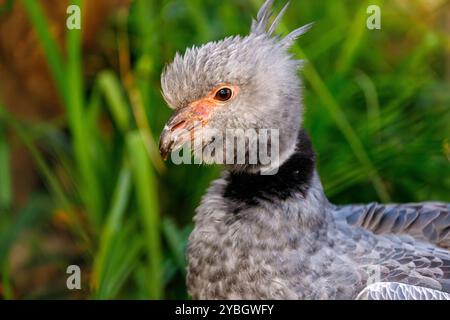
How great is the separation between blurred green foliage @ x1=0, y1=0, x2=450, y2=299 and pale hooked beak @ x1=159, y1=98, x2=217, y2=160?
2.34 feet

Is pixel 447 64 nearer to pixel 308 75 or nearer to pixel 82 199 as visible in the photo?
pixel 308 75

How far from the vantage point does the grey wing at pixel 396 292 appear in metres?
1.93

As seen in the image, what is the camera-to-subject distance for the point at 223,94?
1.99 meters

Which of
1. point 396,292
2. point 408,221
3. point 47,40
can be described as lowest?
point 396,292

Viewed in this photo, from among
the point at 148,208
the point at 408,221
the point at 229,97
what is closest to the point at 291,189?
the point at 229,97

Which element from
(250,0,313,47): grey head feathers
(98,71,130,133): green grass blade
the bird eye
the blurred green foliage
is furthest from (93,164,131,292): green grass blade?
(250,0,313,47): grey head feathers

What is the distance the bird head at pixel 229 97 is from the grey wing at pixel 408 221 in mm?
386

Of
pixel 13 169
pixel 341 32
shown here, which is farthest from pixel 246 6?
pixel 13 169

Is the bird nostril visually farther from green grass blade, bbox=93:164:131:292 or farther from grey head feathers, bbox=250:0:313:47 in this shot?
green grass blade, bbox=93:164:131:292

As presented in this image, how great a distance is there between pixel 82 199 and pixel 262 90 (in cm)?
126

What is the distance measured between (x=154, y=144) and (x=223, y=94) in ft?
3.42

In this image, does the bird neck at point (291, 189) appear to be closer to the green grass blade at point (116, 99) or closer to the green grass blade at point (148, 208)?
the green grass blade at point (148, 208)

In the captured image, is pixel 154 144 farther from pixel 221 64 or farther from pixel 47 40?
pixel 221 64

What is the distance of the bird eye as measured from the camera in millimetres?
1985
